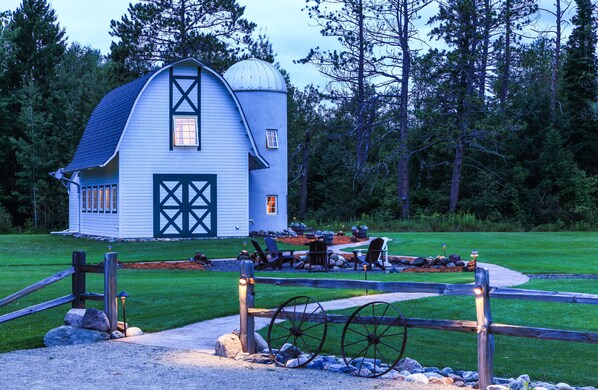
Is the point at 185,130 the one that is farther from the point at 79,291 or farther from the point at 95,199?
the point at 79,291

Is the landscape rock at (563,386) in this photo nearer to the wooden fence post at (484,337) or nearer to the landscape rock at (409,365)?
the wooden fence post at (484,337)

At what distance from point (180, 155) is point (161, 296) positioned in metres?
18.4

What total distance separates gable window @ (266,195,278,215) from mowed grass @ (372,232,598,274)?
215 inches

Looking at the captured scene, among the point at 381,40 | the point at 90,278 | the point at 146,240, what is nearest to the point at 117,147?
the point at 146,240

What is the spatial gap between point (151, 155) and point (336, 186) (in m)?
20.3

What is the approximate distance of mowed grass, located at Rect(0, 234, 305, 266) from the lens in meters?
25.2

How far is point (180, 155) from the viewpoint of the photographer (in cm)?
3203

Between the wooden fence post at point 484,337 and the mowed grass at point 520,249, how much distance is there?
43.6ft

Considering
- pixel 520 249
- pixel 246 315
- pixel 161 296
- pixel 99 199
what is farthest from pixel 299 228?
pixel 246 315

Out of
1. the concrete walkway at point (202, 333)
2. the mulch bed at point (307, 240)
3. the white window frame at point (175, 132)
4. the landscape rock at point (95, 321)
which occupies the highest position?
the white window frame at point (175, 132)

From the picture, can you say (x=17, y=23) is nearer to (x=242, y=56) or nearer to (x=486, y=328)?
(x=242, y=56)

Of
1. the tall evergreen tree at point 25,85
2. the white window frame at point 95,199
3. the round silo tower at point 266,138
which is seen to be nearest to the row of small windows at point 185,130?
Answer: the round silo tower at point 266,138

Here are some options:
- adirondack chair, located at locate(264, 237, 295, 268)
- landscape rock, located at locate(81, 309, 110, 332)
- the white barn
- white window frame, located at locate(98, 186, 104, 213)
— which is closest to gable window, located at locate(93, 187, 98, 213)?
white window frame, located at locate(98, 186, 104, 213)

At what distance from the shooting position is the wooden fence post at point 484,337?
24.8ft
